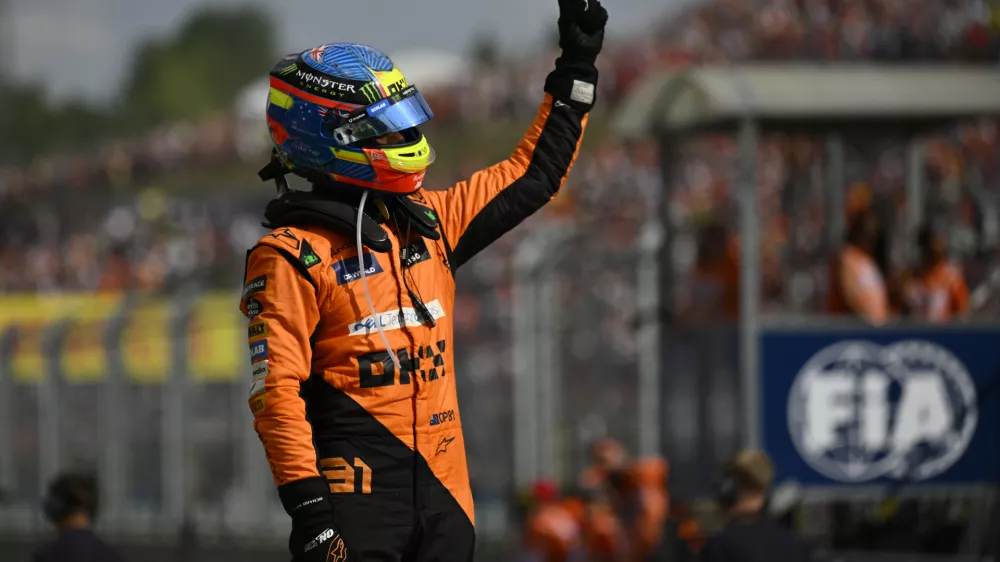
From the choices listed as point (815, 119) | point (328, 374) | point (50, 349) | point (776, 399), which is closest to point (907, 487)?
point (776, 399)

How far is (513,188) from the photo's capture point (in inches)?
163

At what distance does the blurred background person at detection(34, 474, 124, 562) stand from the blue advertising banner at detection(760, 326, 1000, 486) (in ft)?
12.3

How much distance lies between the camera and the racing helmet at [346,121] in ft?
12.8

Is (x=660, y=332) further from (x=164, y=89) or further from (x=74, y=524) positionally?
(x=164, y=89)

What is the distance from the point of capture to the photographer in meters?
5.26

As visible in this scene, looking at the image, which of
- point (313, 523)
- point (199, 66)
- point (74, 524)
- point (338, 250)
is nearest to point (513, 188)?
point (338, 250)

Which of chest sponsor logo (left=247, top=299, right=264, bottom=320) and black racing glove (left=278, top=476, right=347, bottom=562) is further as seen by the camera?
chest sponsor logo (left=247, top=299, right=264, bottom=320)

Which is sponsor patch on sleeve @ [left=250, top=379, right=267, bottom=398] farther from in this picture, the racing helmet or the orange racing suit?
the racing helmet

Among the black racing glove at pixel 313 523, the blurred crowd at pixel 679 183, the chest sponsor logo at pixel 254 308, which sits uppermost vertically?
the blurred crowd at pixel 679 183

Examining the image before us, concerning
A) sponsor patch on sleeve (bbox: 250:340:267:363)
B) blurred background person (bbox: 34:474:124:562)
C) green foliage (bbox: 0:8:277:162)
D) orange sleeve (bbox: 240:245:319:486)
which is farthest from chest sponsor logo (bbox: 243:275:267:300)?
green foliage (bbox: 0:8:277:162)

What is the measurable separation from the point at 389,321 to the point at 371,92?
0.54 meters

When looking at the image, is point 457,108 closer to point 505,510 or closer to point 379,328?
point 505,510

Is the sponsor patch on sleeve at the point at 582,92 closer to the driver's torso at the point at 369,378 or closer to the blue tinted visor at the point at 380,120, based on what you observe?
the blue tinted visor at the point at 380,120

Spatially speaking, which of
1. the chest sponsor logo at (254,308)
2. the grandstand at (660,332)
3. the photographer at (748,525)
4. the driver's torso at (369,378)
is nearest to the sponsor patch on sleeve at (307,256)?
the driver's torso at (369,378)
